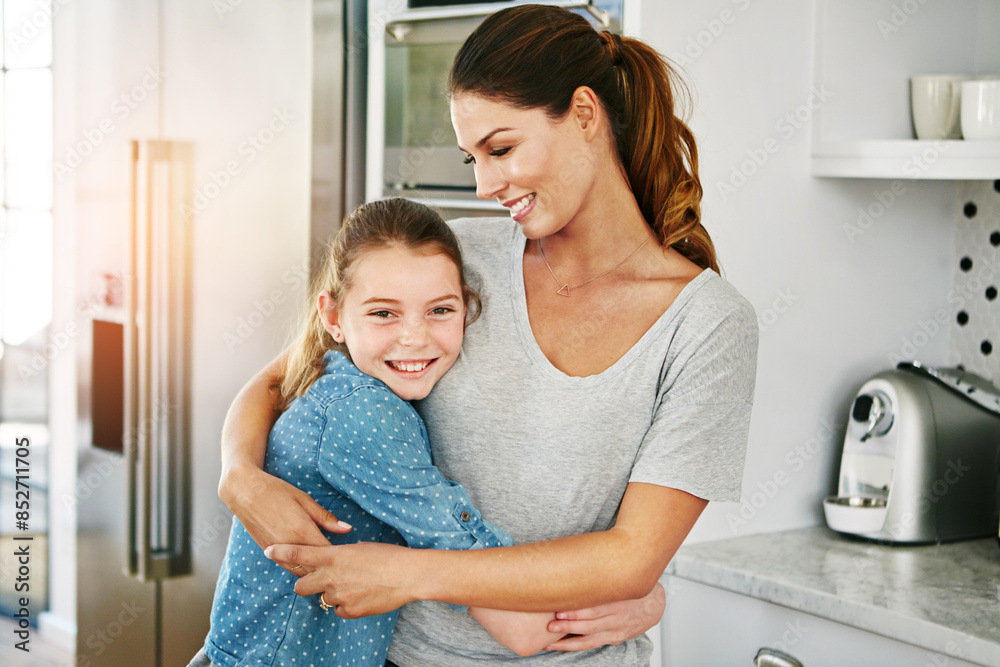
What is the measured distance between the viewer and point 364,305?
1121 mm

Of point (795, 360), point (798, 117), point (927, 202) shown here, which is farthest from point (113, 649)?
point (927, 202)

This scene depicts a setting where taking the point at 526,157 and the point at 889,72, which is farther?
the point at 889,72

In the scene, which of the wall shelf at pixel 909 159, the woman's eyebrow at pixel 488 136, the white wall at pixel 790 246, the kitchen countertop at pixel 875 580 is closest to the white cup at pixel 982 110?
the wall shelf at pixel 909 159

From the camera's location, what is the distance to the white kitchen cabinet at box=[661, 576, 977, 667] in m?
1.48

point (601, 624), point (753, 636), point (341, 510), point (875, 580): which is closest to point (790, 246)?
point (875, 580)

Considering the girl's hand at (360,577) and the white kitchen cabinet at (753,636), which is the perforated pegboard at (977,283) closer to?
the white kitchen cabinet at (753,636)

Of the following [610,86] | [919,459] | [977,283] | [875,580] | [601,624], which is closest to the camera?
[601,624]

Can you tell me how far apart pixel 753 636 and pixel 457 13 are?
1.40 m

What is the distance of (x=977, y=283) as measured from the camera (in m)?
1.95

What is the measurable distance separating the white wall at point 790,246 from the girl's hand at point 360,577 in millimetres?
878

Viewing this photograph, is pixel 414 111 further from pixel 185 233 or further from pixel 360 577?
pixel 360 577

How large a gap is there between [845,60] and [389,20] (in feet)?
3.30

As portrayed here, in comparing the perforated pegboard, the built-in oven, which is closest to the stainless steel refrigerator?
the built-in oven

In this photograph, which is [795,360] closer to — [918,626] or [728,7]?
[918,626]
